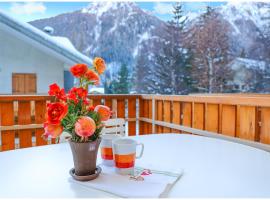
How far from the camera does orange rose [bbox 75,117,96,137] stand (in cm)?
76

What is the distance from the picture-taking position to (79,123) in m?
0.76

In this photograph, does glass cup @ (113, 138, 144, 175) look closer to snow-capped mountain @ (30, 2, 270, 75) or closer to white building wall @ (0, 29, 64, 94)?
white building wall @ (0, 29, 64, 94)

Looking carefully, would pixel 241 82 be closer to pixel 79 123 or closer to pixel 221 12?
pixel 221 12

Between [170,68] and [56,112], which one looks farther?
[170,68]

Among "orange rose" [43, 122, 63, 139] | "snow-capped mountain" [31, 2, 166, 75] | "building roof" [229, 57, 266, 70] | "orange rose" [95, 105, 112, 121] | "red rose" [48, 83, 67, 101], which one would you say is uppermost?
"snow-capped mountain" [31, 2, 166, 75]

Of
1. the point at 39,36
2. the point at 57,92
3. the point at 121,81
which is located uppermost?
the point at 39,36

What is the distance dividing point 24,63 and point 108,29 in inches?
93.5

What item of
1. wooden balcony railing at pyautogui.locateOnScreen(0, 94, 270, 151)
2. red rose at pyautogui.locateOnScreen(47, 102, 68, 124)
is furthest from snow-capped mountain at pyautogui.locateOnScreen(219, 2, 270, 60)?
red rose at pyautogui.locateOnScreen(47, 102, 68, 124)

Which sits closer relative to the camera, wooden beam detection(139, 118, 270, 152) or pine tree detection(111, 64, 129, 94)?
wooden beam detection(139, 118, 270, 152)

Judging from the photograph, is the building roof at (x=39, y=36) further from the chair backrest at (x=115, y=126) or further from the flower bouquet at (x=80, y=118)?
the flower bouquet at (x=80, y=118)

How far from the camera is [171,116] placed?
8.17ft

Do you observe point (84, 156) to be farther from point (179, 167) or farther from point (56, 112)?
point (179, 167)

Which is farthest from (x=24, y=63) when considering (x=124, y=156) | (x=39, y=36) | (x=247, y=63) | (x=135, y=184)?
(x=247, y=63)

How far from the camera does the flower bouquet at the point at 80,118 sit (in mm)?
765
